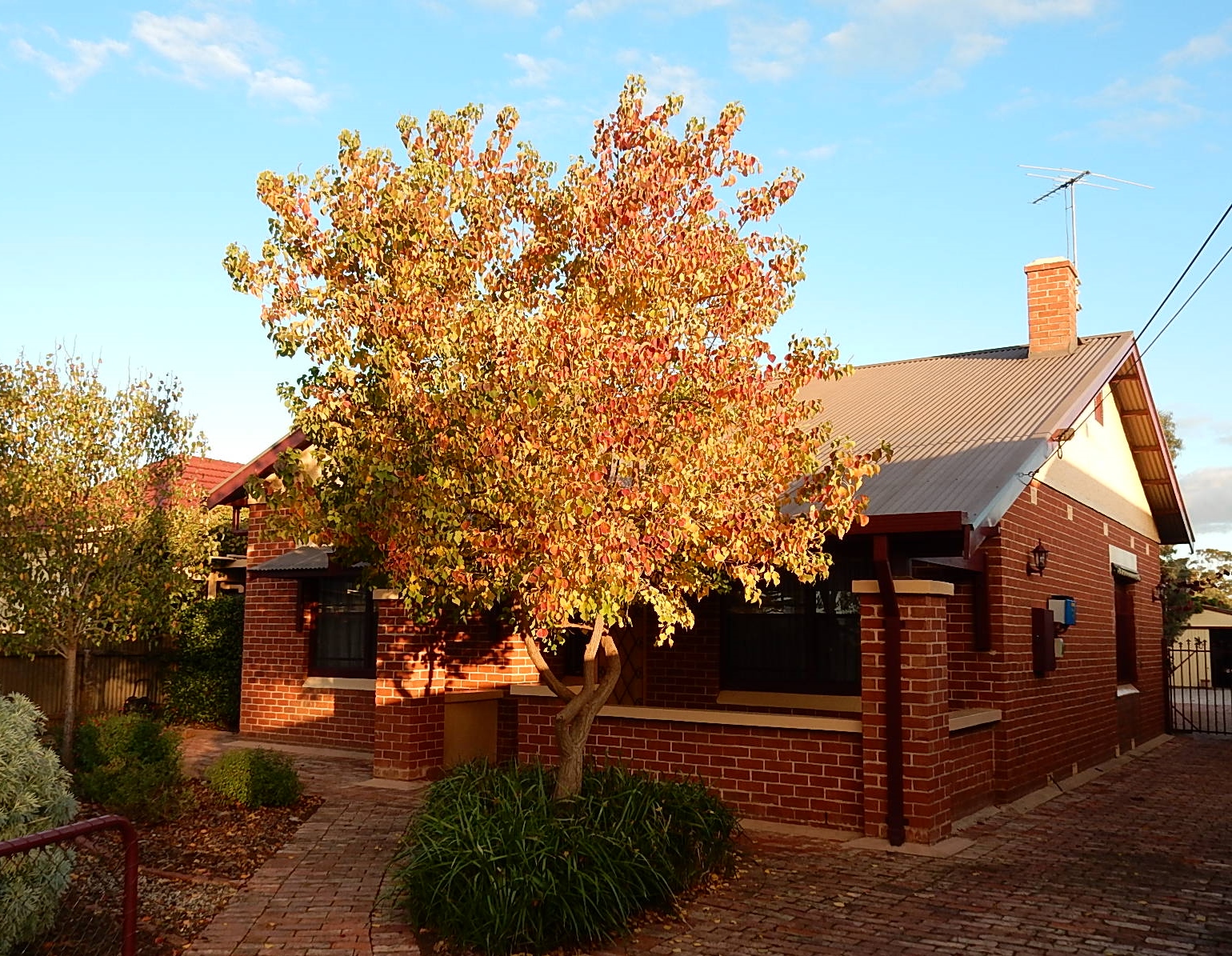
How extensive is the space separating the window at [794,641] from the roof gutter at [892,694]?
99.8 inches

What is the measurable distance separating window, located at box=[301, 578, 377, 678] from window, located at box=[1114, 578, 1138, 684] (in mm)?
11401

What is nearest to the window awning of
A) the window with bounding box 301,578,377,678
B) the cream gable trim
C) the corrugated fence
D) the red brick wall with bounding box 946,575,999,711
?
the window with bounding box 301,578,377,678

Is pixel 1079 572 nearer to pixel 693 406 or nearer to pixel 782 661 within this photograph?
pixel 782 661

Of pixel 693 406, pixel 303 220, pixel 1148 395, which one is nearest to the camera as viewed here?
pixel 693 406

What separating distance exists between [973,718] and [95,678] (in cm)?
1477

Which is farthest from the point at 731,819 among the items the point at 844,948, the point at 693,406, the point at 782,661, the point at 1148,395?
the point at 1148,395

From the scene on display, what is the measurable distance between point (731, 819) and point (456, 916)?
2.37 m

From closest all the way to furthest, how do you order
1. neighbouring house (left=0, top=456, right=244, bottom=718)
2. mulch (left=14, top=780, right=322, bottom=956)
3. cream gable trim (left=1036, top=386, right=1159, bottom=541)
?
1. mulch (left=14, top=780, right=322, bottom=956)
2. cream gable trim (left=1036, top=386, right=1159, bottom=541)
3. neighbouring house (left=0, top=456, right=244, bottom=718)

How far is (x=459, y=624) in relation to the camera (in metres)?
12.3

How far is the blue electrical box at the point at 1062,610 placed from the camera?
12266 millimetres

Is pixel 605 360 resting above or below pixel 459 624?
above

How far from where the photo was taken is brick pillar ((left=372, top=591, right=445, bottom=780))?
11.6 metres

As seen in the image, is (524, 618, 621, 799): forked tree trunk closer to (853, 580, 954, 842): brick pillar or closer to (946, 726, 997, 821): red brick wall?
(853, 580, 954, 842): brick pillar

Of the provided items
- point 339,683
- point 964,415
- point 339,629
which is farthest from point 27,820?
point 964,415
